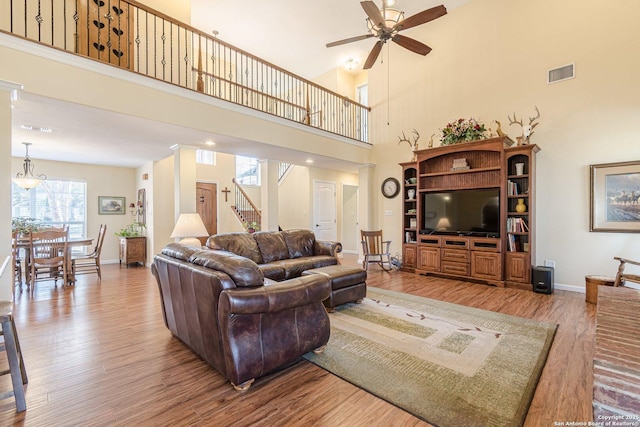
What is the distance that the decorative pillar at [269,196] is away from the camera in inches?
259

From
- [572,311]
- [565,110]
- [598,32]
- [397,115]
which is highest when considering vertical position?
[598,32]

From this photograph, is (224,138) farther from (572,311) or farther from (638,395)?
(572,311)

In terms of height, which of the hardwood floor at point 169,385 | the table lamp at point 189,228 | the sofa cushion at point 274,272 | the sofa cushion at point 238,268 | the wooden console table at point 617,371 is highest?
the table lamp at point 189,228

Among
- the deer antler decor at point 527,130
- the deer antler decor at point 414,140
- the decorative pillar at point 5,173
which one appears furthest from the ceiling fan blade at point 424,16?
the decorative pillar at point 5,173

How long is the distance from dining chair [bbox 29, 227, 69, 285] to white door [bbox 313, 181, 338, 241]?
5504mm

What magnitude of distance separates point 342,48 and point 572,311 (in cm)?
728

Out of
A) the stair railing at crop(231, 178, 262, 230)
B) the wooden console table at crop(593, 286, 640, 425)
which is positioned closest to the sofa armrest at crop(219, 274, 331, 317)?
the wooden console table at crop(593, 286, 640, 425)

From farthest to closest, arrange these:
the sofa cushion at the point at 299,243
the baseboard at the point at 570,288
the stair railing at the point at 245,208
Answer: the stair railing at the point at 245,208
the sofa cushion at the point at 299,243
the baseboard at the point at 570,288

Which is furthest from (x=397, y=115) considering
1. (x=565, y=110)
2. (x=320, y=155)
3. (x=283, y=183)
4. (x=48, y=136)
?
(x=48, y=136)

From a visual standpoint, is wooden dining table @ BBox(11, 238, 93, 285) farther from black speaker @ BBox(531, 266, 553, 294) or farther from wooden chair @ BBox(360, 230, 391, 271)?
black speaker @ BBox(531, 266, 553, 294)

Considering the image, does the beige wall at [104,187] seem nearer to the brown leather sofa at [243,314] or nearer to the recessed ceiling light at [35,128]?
the recessed ceiling light at [35,128]

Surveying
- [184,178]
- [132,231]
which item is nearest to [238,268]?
[184,178]

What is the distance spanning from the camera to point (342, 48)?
301 inches

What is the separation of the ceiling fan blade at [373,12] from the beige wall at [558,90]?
9.68 feet
